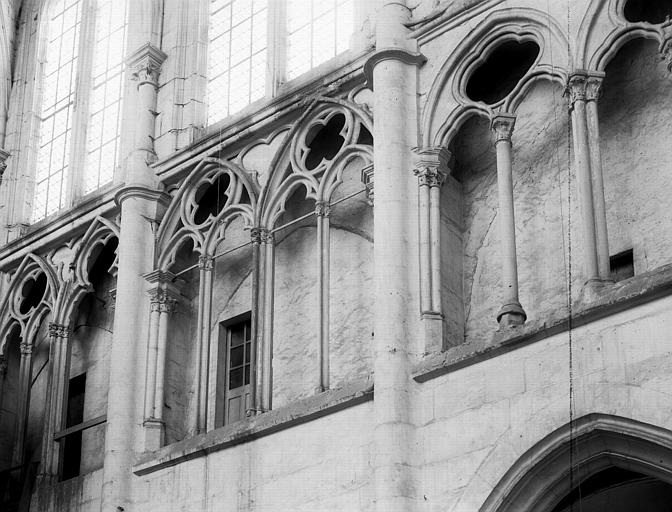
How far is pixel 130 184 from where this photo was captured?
1914 cm

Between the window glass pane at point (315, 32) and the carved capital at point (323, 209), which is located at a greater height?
the window glass pane at point (315, 32)

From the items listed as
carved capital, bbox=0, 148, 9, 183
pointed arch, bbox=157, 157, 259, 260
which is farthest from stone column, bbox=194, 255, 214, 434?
carved capital, bbox=0, 148, 9, 183

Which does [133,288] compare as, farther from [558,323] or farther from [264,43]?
[558,323]

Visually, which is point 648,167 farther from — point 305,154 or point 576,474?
point 305,154

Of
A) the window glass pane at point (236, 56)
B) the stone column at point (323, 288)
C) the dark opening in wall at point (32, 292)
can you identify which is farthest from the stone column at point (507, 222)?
the dark opening in wall at point (32, 292)

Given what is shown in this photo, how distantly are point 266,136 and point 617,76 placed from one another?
4.51 meters

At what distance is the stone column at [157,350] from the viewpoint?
17875 mm

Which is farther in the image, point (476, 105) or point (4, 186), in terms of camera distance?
point (4, 186)

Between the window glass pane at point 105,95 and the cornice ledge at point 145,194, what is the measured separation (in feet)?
5.67

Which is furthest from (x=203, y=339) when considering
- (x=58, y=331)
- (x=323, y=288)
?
(x=58, y=331)

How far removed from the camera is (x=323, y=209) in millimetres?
17156

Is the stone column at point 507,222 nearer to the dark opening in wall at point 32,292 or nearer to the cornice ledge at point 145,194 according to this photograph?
the cornice ledge at point 145,194

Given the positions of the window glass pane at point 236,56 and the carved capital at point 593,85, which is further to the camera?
the window glass pane at point 236,56

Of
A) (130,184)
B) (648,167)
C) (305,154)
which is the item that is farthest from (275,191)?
(648,167)
